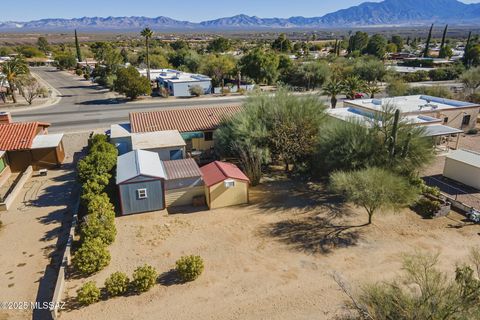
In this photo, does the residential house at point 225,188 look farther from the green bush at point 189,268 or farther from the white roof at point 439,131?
the white roof at point 439,131

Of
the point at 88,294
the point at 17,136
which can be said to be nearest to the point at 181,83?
the point at 17,136

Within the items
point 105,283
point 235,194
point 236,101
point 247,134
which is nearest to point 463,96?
point 236,101

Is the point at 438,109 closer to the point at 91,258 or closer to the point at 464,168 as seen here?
the point at 464,168

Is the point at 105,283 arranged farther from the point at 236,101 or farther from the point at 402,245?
the point at 236,101

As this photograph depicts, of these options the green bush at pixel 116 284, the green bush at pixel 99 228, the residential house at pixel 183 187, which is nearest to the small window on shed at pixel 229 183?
the residential house at pixel 183 187

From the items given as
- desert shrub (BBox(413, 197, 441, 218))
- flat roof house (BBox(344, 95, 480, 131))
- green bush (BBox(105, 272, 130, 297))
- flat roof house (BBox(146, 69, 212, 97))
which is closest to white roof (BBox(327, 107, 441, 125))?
flat roof house (BBox(344, 95, 480, 131))

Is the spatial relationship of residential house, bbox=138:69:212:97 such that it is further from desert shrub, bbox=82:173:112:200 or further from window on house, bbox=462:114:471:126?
window on house, bbox=462:114:471:126
